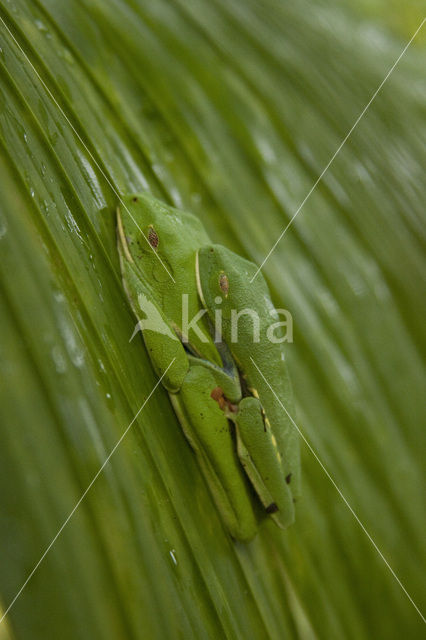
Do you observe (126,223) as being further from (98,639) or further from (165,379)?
(98,639)

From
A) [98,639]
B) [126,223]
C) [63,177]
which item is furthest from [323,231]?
[98,639]

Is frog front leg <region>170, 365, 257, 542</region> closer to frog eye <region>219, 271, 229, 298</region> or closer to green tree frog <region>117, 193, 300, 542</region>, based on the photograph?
green tree frog <region>117, 193, 300, 542</region>

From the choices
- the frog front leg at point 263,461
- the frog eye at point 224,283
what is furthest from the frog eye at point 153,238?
the frog front leg at point 263,461

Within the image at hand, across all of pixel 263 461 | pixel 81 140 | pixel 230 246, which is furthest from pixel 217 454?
pixel 81 140

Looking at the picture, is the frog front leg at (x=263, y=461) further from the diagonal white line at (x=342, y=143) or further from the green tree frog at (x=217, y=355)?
the diagonal white line at (x=342, y=143)

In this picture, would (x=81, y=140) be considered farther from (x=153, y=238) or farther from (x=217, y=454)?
(x=217, y=454)
